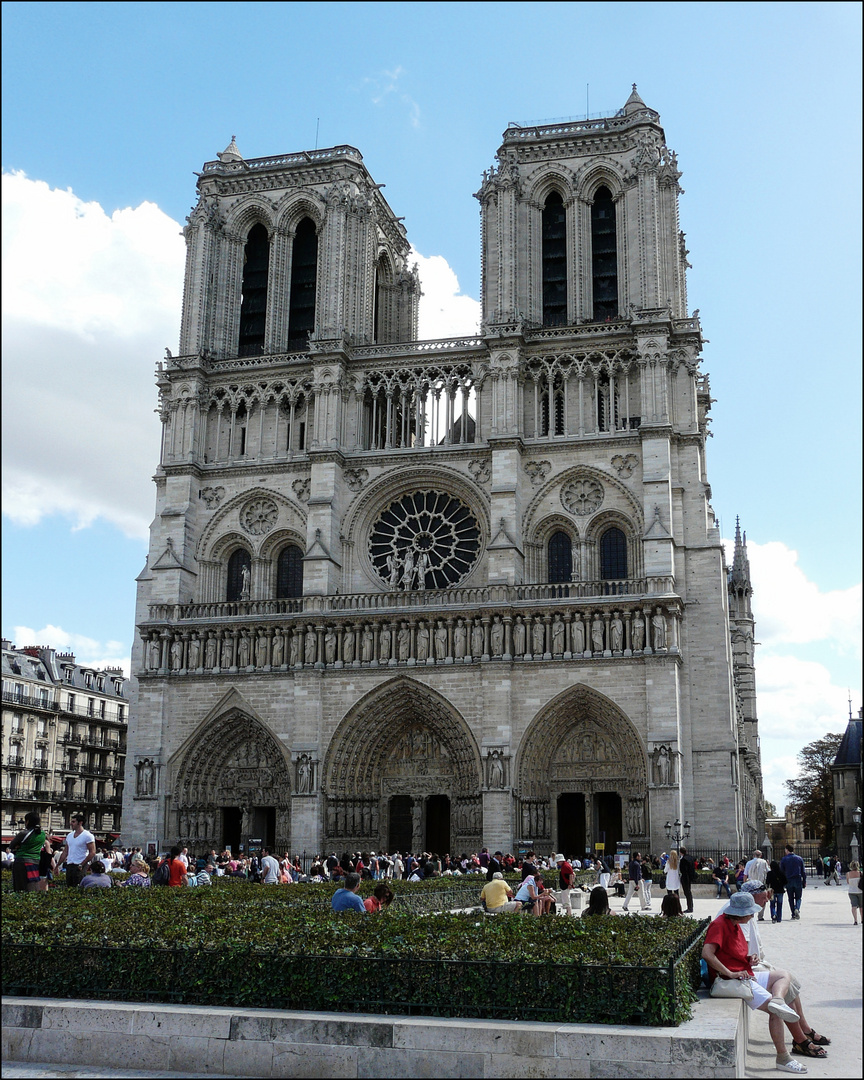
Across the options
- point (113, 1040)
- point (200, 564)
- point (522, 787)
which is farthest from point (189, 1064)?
point (200, 564)

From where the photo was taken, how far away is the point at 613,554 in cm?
3603

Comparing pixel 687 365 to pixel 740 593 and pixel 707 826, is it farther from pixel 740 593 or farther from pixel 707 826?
pixel 740 593

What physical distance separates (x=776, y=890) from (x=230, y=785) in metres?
20.0

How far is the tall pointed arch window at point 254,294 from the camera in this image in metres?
42.5

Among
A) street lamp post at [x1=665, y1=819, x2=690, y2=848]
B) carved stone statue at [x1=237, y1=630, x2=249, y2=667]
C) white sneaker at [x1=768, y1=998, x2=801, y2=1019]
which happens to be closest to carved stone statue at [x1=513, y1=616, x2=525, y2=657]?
street lamp post at [x1=665, y1=819, x2=690, y2=848]

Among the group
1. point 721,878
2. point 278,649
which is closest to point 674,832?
point 721,878

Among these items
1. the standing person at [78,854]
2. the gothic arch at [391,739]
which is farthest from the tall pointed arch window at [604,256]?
the standing person at [78,854]

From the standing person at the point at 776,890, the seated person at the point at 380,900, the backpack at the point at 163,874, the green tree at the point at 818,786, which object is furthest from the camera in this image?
the green tree at the point at 818,786

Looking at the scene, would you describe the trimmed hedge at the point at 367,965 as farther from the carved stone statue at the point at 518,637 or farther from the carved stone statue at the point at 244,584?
the carved stone statue at the point at 244,584

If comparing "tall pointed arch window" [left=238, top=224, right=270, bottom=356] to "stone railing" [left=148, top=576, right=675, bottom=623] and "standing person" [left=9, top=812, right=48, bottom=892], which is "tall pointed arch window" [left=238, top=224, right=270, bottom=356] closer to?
"stone railing" [left=148, top=576, right=675, bottom=623]

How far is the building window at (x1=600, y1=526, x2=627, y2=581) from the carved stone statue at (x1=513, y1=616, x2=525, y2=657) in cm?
349

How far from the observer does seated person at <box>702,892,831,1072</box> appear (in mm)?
8945

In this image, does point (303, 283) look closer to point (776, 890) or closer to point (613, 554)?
point (613, 554)

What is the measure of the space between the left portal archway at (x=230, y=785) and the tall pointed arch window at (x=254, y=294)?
568 inches
